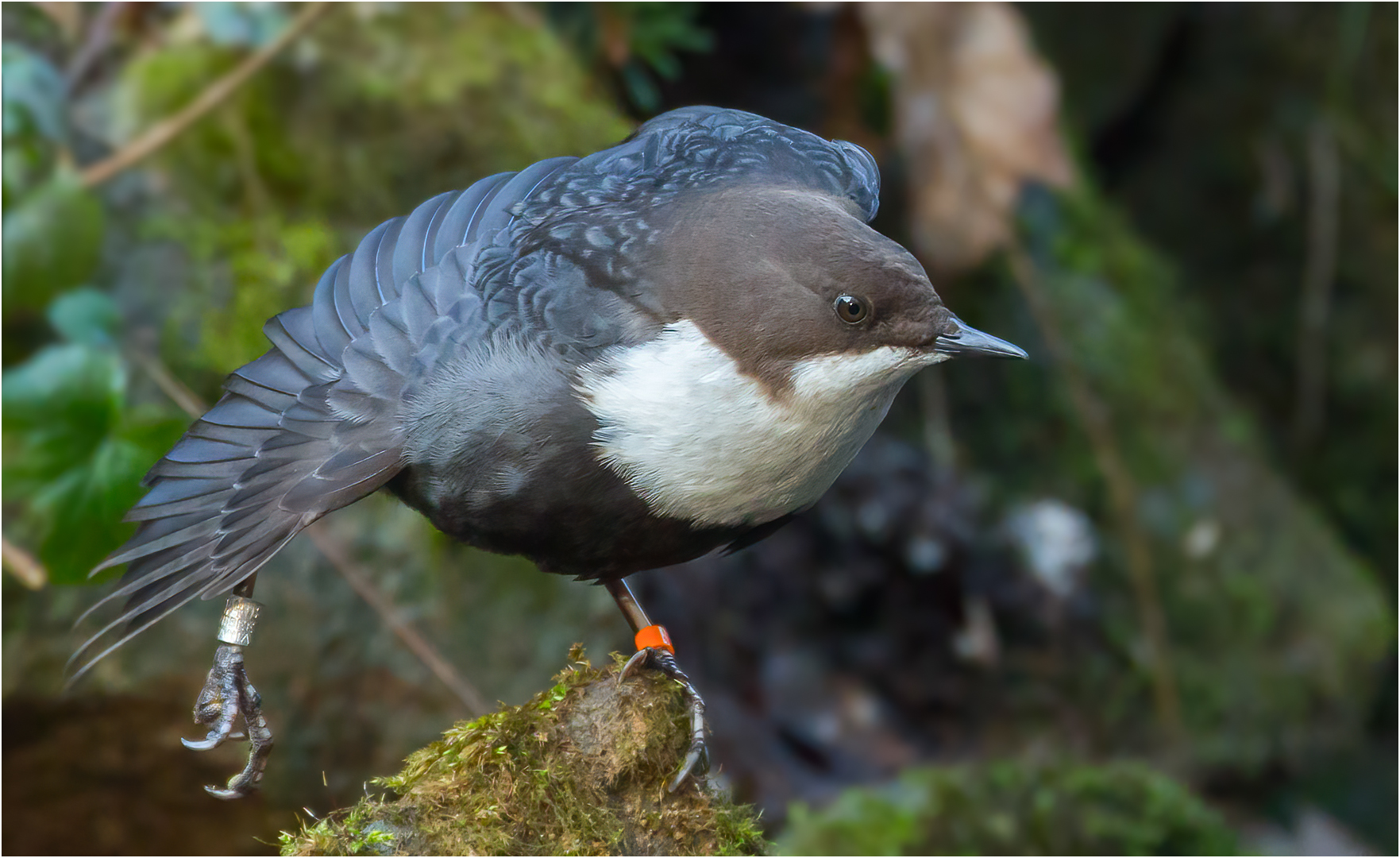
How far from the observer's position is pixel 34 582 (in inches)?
111

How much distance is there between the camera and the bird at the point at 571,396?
200 cm

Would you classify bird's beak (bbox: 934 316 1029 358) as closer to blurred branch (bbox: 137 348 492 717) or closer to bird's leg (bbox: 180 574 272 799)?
bird's leg (bbox: 180 574 272 799)

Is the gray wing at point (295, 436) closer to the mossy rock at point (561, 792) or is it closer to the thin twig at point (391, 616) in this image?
the mossy rock at point (561, 792)

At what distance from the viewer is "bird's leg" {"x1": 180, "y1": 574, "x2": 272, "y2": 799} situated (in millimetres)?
2301

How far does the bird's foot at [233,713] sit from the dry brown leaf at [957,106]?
368 cm

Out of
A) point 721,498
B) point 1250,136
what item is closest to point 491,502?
point 721,498

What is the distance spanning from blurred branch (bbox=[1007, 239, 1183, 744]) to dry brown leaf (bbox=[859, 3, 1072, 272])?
11.5 inches

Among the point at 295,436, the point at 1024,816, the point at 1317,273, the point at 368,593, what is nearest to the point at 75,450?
the point at 295,436

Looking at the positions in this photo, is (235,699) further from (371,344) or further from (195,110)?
(195,110)

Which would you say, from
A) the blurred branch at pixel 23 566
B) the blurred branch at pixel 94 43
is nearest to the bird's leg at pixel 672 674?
the blurred branch at pixel 23 566

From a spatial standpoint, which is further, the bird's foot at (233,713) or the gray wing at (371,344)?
the bird's foot at (233,713)

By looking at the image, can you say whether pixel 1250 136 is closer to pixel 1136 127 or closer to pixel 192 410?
pixel 1136 127

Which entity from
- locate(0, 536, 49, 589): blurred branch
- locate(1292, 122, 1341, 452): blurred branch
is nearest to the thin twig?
locate(0, 536, 49, 589): blurred branch

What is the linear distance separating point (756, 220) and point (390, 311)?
2.42 feet
